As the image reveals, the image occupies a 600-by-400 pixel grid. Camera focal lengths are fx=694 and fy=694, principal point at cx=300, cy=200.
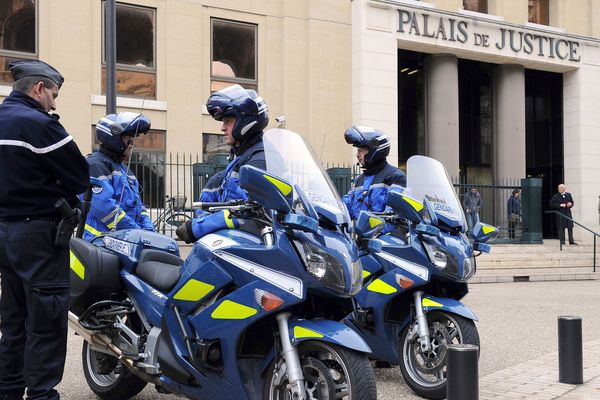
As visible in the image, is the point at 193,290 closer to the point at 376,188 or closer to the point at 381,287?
the point at 381,287

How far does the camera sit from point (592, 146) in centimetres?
2458

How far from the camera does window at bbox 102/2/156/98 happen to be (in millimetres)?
17797

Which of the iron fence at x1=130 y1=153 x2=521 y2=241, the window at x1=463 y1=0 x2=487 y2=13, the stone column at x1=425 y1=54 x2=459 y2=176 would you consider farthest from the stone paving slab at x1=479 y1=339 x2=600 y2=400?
the window at x1=463 y1=0 x2=487 y2=13

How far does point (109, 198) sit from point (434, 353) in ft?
9.27

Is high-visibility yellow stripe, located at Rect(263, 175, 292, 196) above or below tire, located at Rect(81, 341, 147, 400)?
above

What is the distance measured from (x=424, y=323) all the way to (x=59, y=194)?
101 inches

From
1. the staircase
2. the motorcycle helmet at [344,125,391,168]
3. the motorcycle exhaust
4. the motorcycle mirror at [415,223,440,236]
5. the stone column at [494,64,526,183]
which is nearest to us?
the motorcycle exhaust

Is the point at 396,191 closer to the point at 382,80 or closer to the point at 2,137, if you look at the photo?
the point at 2,137

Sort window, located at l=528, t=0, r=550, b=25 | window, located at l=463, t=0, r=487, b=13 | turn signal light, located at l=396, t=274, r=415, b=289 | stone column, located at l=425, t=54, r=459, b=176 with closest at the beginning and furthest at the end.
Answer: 1. turn signal light, located at l=396, t=274, r=415, b=289
2. stone column, located at l=425, t=54, r=459, b=176
3. window, located at l=463, t=0, r=487, b=13
4. window, located at l=528, t=0, r=550, b=25

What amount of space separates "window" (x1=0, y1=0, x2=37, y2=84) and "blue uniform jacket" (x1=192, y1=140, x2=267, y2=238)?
14.0 meters

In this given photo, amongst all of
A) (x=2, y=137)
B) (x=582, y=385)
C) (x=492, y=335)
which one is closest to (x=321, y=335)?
(x=2, y=137)

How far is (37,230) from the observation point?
3.73 metres

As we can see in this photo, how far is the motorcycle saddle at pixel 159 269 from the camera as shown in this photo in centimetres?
399

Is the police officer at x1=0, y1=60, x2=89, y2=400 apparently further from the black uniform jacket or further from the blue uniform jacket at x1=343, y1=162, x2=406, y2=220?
the blue uniform jacket at x1=343, y1=162, x2=406, y2=220
